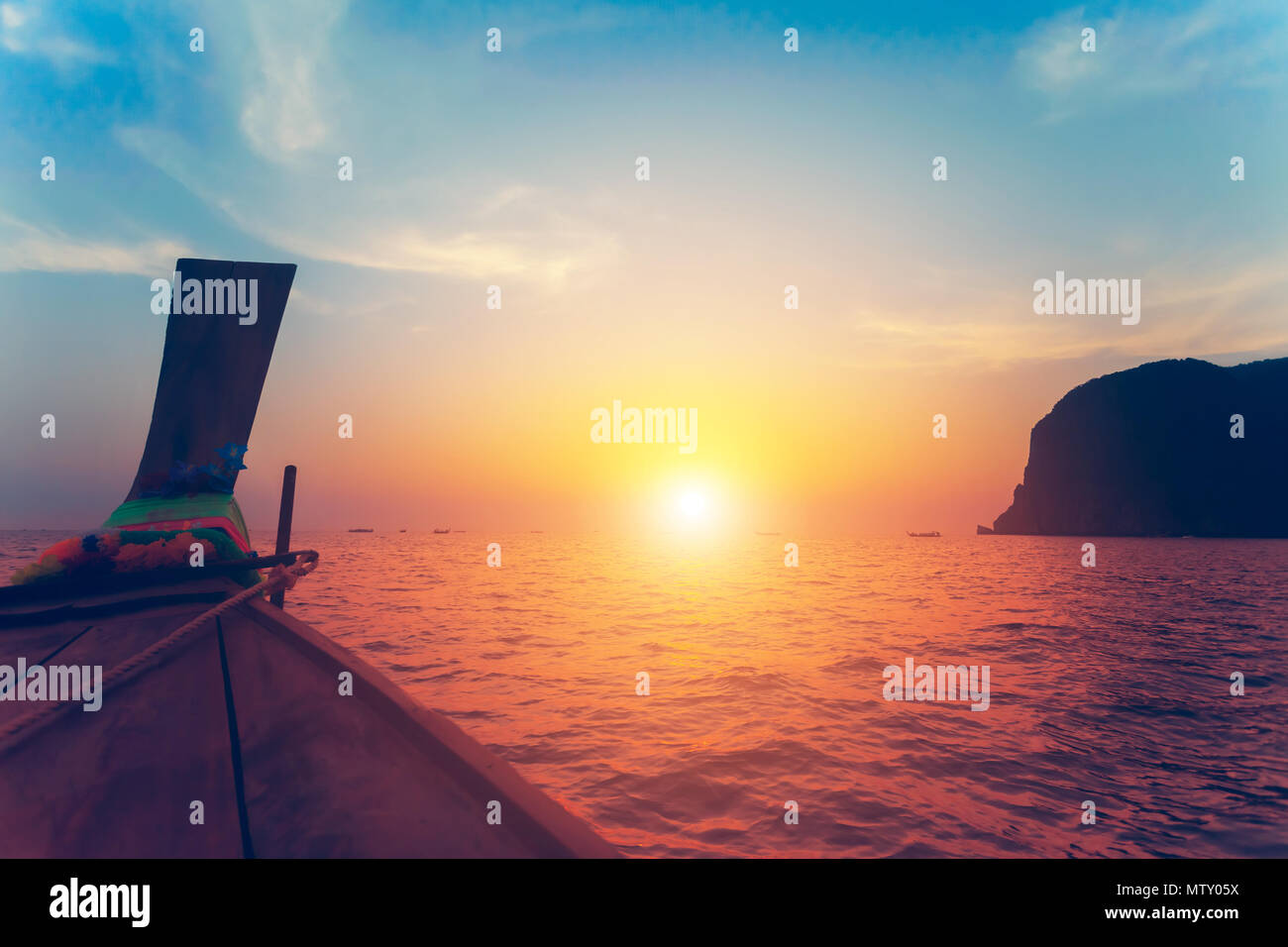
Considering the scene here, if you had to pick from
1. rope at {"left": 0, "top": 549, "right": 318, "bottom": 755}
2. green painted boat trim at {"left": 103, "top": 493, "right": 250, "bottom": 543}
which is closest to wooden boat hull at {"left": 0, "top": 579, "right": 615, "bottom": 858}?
rope at {"left": 0, "top": 549, "right": 318, "bottom": 755}

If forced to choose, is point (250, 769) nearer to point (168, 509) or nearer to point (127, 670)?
point (127, 670)

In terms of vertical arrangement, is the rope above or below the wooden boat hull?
above

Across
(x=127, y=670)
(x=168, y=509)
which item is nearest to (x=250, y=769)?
(x=127, y=670)

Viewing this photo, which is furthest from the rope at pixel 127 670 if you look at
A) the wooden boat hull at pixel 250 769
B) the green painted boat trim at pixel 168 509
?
the green painted boat trim at pixel 168 509

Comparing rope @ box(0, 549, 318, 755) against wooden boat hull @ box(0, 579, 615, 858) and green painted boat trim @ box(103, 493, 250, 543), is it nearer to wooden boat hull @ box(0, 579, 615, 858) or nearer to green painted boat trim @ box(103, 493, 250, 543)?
wooden boat hull @ box(0, 579, 615, 858)

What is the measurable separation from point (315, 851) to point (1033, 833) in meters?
5.19

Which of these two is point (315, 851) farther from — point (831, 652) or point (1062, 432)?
point (1062, 432)

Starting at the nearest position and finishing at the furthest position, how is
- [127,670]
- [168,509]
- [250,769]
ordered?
1. [250,769]
2. [127,670]
3. [168,509]

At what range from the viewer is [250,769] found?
8.61 ft

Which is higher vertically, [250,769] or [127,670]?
[127,670]

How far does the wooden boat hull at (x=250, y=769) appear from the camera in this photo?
7.36ft

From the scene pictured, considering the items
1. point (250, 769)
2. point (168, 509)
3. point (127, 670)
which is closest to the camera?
point (250, 769)

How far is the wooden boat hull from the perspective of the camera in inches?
88.3

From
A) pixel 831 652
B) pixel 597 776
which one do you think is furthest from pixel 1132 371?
pixel 597 776
